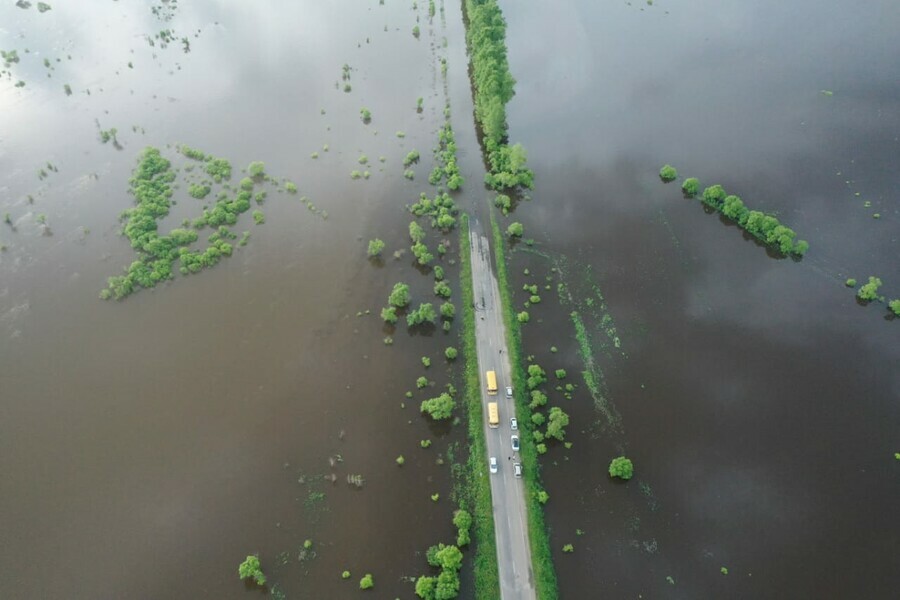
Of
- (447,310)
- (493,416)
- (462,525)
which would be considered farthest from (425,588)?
(447,310)

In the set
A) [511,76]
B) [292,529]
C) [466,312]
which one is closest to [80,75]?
[511,76]

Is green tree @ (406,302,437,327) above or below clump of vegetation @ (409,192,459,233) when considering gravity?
below

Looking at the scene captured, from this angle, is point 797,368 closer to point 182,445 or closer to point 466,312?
point 466,312

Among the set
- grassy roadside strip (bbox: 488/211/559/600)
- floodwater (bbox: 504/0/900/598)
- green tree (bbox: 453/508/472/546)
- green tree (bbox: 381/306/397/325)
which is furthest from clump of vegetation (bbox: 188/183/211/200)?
green tree (bbox: 453/508/472/546)

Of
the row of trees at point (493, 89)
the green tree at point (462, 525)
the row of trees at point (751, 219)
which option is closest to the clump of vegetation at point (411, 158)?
the row of trees at point (493, 89)

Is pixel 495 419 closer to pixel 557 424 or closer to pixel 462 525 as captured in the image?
pixel 557 424

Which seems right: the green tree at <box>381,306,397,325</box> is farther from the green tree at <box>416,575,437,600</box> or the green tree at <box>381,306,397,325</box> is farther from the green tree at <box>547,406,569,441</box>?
the green tree at <box>416,575,437,600</box>

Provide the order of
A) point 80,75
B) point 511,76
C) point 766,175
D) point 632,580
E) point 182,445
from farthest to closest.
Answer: point 80,75
point 511,76
point 766,175
point 182,445
point 632,580
